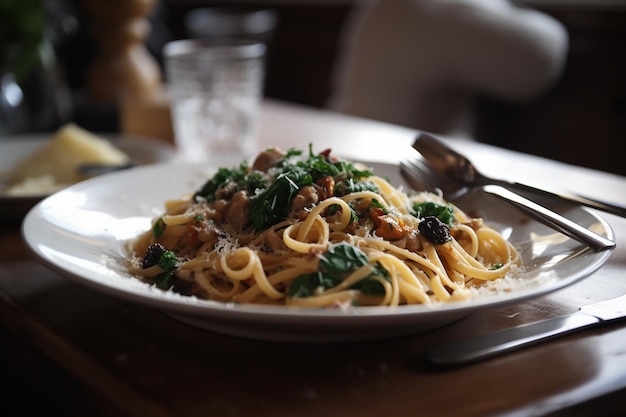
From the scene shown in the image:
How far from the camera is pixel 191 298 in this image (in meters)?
0.96

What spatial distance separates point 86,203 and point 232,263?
39 cm

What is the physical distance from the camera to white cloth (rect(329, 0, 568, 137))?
3.65 metres

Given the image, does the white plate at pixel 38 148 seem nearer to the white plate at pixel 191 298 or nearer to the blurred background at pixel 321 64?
the white plate at pixel 191 298

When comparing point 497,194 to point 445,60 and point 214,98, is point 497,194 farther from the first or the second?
point 445,60

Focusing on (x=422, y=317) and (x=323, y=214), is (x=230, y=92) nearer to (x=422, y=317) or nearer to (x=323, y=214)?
(x=323, y=214)

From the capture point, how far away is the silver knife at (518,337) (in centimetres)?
94

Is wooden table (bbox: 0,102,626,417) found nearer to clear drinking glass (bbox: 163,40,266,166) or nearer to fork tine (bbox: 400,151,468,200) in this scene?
fork tine (bbox: 400,151,468,200)

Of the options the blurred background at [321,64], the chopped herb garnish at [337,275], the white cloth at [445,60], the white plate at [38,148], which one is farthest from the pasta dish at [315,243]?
the white cloth at [445,60]

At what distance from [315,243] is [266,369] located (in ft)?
1.01

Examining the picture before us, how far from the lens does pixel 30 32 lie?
2.60 meters

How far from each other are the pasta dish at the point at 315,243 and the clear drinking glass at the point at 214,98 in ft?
3.31

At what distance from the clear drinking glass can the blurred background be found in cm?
50

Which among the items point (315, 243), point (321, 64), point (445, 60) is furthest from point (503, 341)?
point (321, 64)

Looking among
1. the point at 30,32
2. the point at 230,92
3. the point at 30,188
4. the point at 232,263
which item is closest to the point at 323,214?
the point at 232,263
